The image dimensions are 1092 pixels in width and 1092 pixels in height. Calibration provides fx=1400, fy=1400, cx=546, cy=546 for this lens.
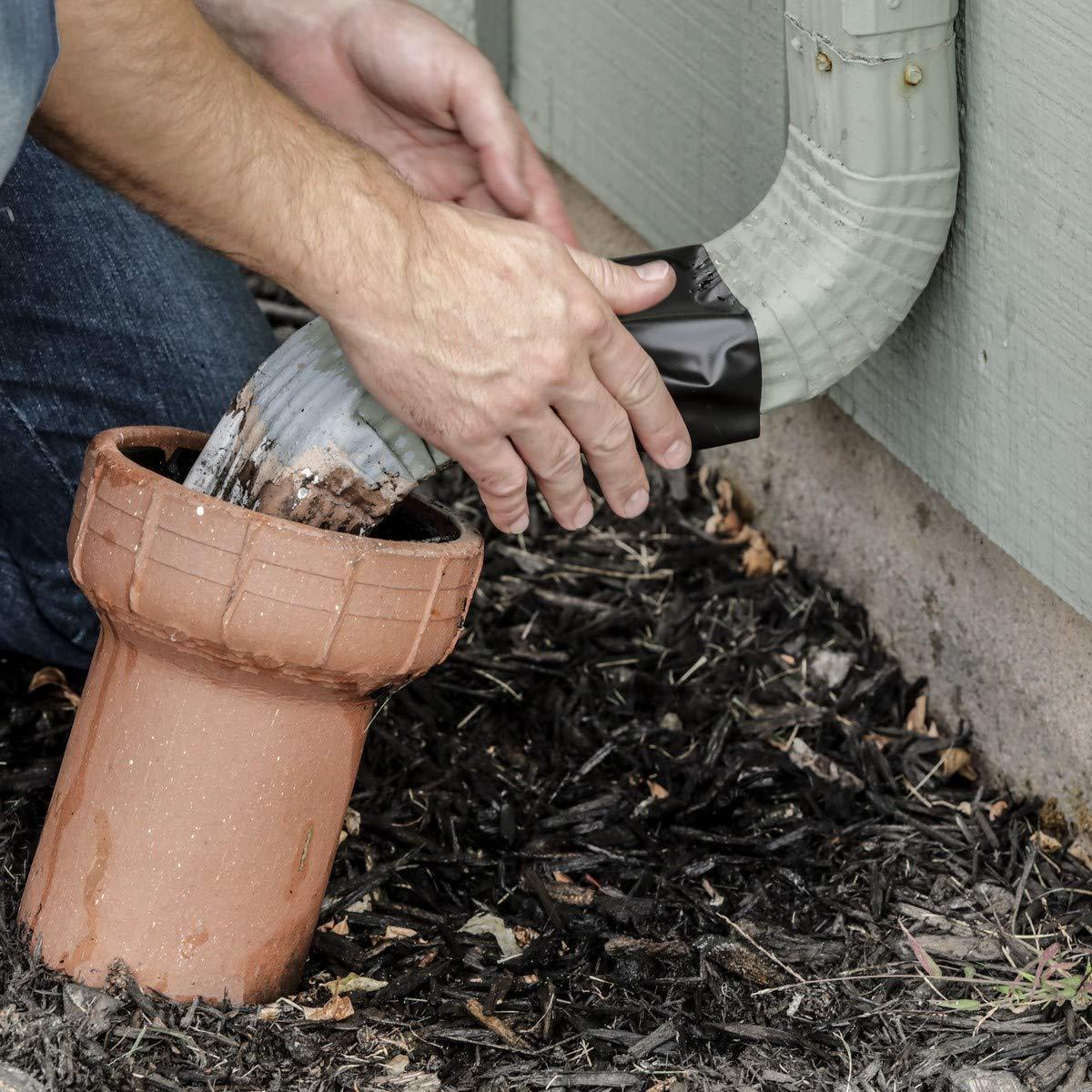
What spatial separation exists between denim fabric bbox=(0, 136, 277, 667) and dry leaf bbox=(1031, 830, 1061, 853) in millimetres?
1267

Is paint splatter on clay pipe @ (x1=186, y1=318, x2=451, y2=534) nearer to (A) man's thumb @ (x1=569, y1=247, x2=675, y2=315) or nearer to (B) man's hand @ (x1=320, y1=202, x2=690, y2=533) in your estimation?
(B) man's hand @ (x1=320, y1=202, x2=690, y2=533)

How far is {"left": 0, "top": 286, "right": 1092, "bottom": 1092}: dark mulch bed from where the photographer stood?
1.45 meters

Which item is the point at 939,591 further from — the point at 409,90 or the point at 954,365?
the point at 409,90

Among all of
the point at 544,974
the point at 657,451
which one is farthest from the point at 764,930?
the point at 657,451

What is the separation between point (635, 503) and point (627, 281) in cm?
24

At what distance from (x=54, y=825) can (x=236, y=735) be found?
0.82ft

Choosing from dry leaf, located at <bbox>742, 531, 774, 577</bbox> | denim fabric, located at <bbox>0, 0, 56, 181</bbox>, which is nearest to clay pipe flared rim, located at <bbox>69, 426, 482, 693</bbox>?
denim fabric, located at <bbox>0, 0, 56, 181</bbox>

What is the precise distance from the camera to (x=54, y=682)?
2.03 m

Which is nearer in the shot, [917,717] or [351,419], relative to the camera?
[351,419]

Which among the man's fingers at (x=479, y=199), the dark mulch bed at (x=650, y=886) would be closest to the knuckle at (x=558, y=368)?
the man's fingers at (x=479, y=199)

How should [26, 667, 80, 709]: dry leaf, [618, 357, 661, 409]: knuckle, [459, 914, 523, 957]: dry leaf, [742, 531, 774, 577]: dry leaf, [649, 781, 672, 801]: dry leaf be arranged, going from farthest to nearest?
1. [742, 531, 774, 577]: dry leaf
2. [26, 667, 80, 709]: dry leaf
3. [649, 781, 672, 801]: dry leaf
4. [459, 914, 523, 957]: dry leaf
5. [618, 357, 661, 409]: knuckle

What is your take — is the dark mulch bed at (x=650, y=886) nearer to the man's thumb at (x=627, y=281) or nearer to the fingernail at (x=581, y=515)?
the fingernail at (x=581, y=515)

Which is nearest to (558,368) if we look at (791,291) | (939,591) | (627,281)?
(627,281)

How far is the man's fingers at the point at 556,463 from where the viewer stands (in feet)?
4.52
